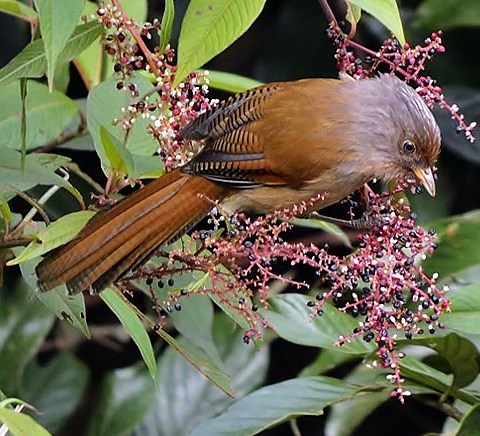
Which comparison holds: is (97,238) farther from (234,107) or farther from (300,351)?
(300,351)

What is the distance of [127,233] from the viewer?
1645 millimetres

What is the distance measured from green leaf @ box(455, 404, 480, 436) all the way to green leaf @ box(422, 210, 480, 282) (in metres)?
0.56

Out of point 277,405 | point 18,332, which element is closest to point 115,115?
point 277,405

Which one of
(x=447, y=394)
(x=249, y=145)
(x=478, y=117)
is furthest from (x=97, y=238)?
(x=478, y=117)

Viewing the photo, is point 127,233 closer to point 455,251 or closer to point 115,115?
point 115,115

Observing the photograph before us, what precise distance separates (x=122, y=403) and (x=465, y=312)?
1.17 meters

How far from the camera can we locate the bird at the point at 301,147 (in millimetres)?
1785

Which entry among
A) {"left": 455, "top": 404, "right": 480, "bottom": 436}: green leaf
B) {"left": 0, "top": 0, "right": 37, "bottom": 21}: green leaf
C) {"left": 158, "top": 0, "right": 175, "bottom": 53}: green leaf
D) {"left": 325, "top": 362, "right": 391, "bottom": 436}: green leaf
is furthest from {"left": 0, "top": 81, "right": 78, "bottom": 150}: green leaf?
{"left": 455, "top": 404, "right": 480, "bottom": 436}: green leaf

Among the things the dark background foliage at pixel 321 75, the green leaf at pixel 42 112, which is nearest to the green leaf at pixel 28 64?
the green leaf at pixel 42 112

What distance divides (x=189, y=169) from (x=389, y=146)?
39cm

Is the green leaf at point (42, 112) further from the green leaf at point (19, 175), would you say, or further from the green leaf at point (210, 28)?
the green leaf at point (210, 28)

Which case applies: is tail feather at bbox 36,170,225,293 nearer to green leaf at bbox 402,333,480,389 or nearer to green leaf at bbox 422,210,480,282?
green leaf at bbox 402,333,480,389

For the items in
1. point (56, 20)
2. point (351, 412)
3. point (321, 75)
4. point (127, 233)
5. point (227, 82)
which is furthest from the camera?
point (321, 75)

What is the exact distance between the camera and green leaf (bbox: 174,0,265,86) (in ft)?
4.60
